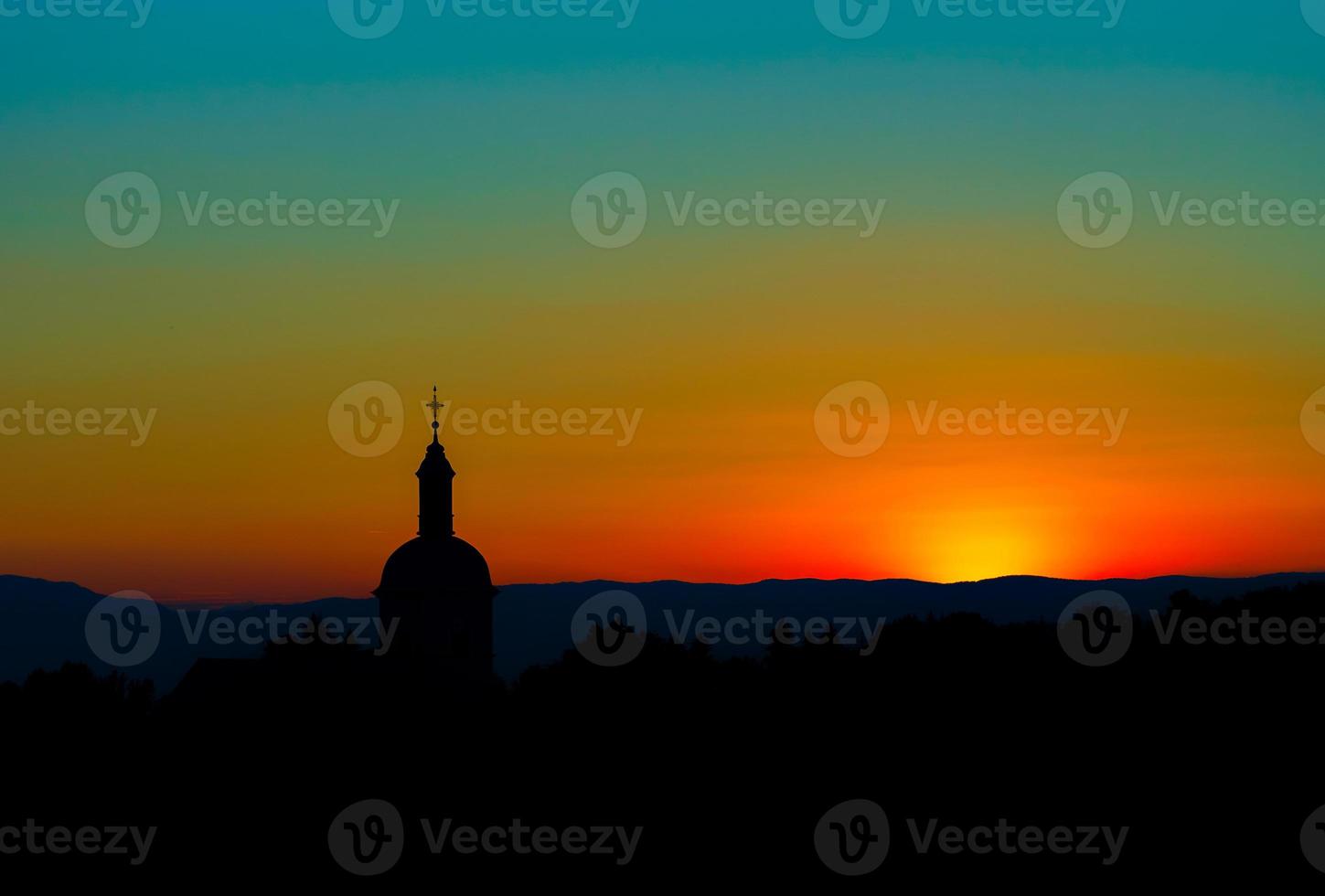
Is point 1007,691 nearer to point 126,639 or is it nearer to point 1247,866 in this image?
point 1247,866

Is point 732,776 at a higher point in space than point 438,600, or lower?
lower

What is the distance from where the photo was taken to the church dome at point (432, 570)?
219 feet

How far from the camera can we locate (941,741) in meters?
52.4

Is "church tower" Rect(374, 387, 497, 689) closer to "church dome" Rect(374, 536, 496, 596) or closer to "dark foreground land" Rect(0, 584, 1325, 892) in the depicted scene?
"church dome" Rect(374, 536, 496, 596)

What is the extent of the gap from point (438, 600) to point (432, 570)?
1133 millimetres

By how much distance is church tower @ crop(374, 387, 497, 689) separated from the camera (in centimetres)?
6662

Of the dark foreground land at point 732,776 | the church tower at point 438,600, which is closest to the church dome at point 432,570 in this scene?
the church tower at point 438,600

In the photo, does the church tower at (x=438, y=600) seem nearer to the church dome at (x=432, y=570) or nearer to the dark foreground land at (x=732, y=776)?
the church dome at (x=432, y=570)

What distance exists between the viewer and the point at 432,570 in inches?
2625

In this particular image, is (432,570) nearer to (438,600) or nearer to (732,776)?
(438,600)

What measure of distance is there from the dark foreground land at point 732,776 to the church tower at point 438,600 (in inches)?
91.7

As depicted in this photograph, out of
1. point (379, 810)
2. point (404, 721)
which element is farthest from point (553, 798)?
point (404, 721)

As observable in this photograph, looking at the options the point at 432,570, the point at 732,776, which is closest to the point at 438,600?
the point at 432,570

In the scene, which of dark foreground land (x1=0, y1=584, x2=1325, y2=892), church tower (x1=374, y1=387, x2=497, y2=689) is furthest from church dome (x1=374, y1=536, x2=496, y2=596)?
dark foreground land (x1=0, y1=584, x2=1325, y2=892)
